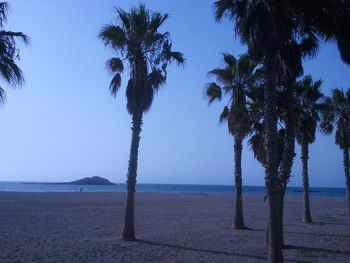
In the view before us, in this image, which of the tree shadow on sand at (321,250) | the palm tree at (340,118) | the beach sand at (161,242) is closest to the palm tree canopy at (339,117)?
the palm tree at (340,118)

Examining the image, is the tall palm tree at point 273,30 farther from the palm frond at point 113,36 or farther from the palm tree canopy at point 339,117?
the palm tree canopy at point 339,117

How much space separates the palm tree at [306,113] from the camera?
22156 millimetres

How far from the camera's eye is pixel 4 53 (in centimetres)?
A: 1248

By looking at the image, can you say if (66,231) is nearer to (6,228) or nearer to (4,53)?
(6,228)

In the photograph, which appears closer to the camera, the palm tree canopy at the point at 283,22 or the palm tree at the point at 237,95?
the palm tree canopy at the point at 283,22

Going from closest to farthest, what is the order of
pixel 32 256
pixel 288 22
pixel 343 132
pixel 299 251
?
1. pixel 288 22
2. pixel 32 256
3. pixel 299 251
4. pixel 343 132

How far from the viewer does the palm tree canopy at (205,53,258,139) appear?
66.0 feet

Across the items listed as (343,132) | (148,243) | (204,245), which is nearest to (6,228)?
(148,243)

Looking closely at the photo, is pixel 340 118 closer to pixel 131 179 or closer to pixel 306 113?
pixel 306 113

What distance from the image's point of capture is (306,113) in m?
22.6

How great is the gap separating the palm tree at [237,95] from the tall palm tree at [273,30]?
284 inches

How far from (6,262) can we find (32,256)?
1.21 meters

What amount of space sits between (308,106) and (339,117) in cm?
671

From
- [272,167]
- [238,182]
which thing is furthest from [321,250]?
[238,182]
